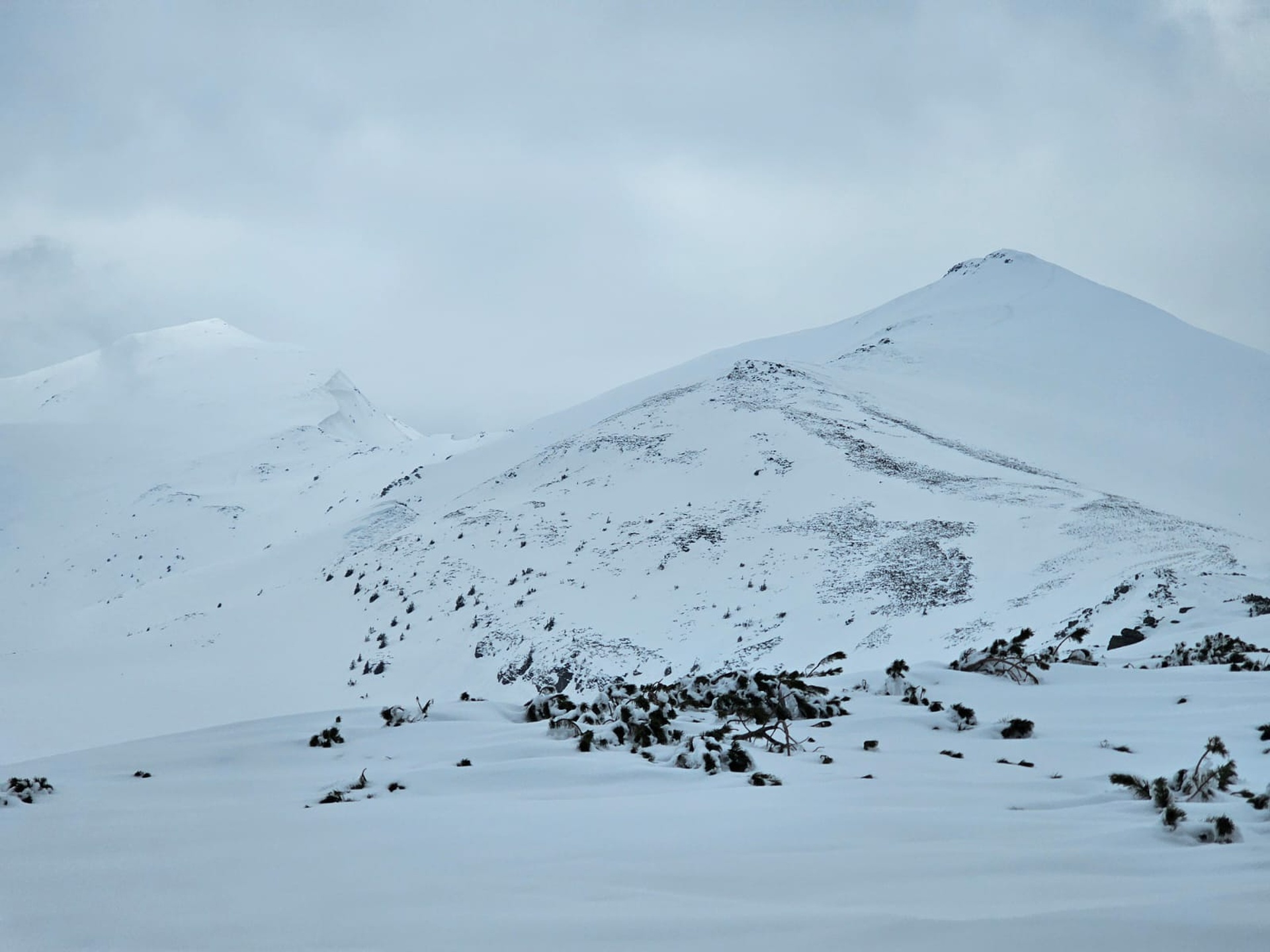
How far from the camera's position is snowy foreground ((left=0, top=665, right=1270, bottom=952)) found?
261 centimetres

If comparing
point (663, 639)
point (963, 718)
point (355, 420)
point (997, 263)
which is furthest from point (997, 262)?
point (963, 718)

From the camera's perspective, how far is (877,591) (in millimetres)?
19281

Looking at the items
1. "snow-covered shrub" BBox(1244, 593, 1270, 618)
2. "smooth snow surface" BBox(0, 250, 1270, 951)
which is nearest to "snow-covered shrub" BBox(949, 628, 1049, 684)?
"smooth snow surface" BBox(0, 250, 1270, 951)

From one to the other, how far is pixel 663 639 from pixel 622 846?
631 inches

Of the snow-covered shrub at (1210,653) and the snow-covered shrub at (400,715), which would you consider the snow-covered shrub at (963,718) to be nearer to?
the snow-covered shrub at (1210,653)

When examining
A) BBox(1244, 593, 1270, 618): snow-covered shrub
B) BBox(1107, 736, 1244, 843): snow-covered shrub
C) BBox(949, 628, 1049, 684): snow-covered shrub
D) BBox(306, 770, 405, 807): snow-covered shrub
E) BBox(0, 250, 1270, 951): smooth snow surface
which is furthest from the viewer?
BBox(1244, 593, 1270, 618): snow-covered shrub

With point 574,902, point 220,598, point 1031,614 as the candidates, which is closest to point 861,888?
point 574,902

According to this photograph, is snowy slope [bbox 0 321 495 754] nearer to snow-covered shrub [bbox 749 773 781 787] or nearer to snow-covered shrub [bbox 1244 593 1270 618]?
snow-covered shrub [bbox 749 773 781 787]

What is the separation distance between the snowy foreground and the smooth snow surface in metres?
0.02

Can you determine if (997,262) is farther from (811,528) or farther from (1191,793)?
(1191,793)

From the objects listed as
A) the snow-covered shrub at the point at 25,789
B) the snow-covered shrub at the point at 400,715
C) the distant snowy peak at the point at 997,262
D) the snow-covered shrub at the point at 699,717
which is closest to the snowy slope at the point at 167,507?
the snow-covered shrub at the point at 400,715

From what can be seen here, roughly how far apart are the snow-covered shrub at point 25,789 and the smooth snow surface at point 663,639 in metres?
0.15

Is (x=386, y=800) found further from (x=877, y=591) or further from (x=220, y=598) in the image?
(x=220, y=598)

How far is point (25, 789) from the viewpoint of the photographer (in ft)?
15.1
